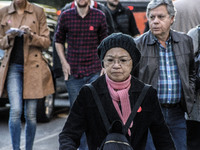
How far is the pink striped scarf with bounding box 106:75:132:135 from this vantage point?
119 inches

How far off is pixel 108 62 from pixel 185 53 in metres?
1.34

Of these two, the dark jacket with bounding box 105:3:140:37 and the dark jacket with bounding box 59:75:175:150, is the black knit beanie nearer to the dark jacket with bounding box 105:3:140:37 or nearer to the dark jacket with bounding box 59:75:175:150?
the dark jacket with bounding box 59:75:175:150

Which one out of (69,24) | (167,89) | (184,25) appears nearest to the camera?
(167,89)

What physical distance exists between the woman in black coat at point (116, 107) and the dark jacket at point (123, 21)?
475 centimetres

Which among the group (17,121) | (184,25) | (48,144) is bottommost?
(48,144)

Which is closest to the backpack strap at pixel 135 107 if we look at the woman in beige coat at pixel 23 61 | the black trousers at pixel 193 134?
the black trousers at pixel 193 134

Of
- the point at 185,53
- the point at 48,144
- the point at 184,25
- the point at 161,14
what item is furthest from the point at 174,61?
the point at 48,144

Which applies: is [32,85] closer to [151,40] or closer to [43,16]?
[43,16]

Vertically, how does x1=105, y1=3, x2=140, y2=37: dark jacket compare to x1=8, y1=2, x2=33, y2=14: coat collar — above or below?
below

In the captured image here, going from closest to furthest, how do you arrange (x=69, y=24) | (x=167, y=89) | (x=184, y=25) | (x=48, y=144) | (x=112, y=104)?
(x=112, y=104), (x=167, y=89), (x=184, y=25), (x=69, y=24), (x=48, y=144)

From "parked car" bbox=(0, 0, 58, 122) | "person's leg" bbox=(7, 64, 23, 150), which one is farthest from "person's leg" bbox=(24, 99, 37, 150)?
"parked car" bbox=(0, 0, 58, 122)

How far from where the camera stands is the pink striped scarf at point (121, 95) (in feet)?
9.91

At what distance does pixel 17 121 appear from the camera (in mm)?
5586

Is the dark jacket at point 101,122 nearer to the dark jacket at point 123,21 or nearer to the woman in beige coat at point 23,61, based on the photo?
the woman in beige coat at point 23,61
